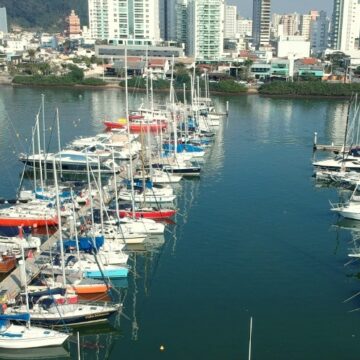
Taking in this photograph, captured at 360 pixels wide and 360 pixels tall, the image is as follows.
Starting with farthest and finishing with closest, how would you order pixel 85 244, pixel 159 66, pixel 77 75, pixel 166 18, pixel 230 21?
pixel 230 21
pixel 166 18
pixel 159 66
pixel 77 75
pixel 85 244

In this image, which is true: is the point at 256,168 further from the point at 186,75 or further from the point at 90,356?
the point at 186,75

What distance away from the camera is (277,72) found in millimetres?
70625

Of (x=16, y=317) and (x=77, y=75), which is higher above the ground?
(x=77, y=75)

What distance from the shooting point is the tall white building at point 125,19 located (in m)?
93.3

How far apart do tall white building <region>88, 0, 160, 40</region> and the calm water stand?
64.1 meters

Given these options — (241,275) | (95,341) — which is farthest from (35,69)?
(95,341)

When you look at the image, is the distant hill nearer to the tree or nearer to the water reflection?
the tree

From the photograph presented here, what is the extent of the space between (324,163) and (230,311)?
51.0 ft

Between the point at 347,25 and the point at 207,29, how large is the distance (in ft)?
110

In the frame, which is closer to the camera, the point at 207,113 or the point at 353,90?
the point at 207,113

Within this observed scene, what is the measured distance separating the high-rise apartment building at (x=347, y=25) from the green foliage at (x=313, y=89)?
4792 centimetres

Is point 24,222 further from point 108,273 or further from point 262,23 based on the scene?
point 262,23

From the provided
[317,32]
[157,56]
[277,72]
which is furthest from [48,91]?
[317,32]

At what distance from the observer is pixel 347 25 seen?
348 ft
